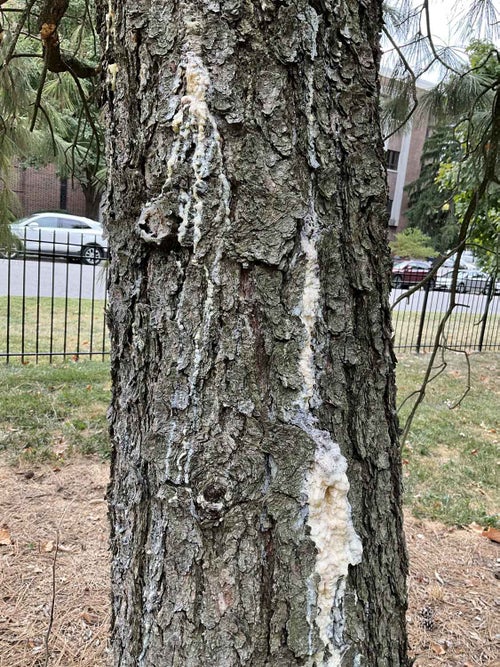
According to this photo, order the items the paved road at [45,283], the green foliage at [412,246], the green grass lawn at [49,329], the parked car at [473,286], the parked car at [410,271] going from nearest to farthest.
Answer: the green grass lawn at [49,329] < the parked car at [473,286] < the paved road at [45,283] < the parked car at [410,271] < the green foliage at [412,246]

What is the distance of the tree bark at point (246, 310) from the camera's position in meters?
0.82

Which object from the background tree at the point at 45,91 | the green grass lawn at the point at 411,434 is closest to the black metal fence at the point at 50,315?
the green grass lawn at the point at 411,434

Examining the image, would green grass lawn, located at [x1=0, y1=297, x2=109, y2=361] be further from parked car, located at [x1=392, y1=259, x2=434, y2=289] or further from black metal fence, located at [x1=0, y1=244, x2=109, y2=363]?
parked car, located at [x1=392, y1=259, x2=434, y2=289]

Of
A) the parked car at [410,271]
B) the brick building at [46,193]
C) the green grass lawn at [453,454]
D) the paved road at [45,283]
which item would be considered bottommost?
the green grass lawn at [453,454]

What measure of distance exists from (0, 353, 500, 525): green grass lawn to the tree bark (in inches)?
104

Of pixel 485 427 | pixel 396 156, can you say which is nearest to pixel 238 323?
pixel 485 427

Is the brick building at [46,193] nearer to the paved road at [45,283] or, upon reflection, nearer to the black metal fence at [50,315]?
the paved road at [45,283]

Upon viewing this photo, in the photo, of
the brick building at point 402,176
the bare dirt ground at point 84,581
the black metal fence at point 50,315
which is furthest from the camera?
the brick building at point 402,176

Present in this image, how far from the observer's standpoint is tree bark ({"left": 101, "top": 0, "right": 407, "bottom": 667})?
822mm

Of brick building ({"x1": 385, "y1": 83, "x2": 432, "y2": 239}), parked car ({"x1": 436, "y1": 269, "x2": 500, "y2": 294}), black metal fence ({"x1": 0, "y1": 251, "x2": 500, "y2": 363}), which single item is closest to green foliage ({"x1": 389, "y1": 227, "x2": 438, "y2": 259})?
brick building ({"x1": 385, "y1": 83, "x2": 432, "y2": 239})

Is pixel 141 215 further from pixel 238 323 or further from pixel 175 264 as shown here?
pixel 238 323

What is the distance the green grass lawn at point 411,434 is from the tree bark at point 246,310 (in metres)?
2.63

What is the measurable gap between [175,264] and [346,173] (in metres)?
0.33

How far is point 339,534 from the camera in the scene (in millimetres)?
887
